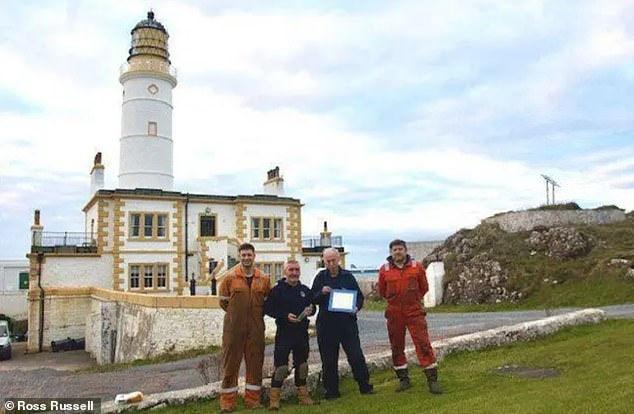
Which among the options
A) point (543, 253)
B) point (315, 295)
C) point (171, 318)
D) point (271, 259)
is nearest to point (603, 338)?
point (315, 295)

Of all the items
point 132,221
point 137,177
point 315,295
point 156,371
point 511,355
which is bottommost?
point 156,371

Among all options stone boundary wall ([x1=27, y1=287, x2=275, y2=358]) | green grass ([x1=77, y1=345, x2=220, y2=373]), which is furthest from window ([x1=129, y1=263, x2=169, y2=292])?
green grass ([x1=77, y1=345, x2=220, y2=373])

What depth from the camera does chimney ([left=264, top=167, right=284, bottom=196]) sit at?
35.2 meters

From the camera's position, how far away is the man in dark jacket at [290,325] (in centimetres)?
723

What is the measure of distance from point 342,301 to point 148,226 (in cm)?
2475

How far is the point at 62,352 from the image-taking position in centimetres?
2722

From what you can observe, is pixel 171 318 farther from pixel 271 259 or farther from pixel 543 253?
pixel 543 253

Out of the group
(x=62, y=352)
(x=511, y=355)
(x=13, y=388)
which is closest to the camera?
(x=511, y=355)

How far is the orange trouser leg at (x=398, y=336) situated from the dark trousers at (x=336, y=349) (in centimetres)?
45

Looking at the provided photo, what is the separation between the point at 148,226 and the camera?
99.7 feet

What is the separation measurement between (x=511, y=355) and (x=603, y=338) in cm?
168

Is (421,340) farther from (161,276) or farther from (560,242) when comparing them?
(161,276)

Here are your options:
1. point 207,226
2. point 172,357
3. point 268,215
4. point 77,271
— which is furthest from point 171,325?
point 268,215

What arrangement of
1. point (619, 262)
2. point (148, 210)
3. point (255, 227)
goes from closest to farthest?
point (619, 262) → point (148, 210) → point (255, 227)
